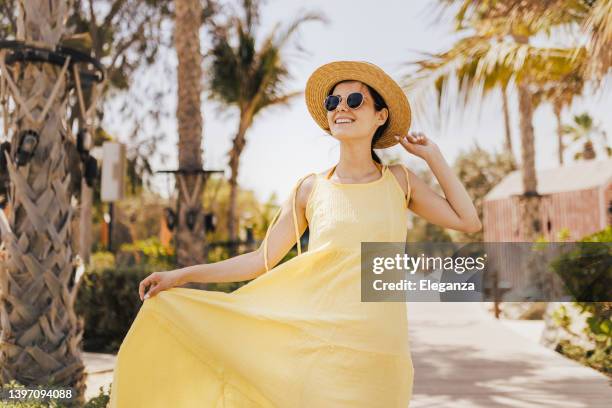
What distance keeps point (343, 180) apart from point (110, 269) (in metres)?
7.40

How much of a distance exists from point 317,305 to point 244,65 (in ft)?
48.1

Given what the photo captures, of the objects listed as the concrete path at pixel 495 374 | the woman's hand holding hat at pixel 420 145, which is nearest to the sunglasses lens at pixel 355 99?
the woman's hand holding hat at pixel 420 145

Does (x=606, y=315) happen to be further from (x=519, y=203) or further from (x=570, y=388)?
(x=519, y=203)

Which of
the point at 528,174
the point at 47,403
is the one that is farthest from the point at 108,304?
the point at 528,174

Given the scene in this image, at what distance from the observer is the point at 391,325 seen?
1973 mm

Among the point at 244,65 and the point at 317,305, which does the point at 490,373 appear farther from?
the point at 244,65

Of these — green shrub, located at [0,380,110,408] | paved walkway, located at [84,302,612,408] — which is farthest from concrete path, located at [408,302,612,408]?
green shrub, located at [0,380,110,408]

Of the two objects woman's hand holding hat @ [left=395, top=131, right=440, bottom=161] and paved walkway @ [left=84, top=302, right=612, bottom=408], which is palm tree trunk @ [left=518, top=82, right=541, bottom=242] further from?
woman's hand holding hat @ [left=395, top=131, right=440, bottom=161]

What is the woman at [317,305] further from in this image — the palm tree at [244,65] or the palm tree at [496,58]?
the palm tree at [244,65]

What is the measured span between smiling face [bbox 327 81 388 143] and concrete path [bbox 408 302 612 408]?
350 cm

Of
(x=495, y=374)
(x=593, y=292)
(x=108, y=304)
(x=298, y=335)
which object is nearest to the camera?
(x=298, y=335)

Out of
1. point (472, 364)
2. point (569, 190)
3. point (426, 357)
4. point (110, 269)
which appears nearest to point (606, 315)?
point (472, 364)

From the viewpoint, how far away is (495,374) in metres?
6.38

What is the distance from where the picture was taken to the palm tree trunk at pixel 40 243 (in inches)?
161
